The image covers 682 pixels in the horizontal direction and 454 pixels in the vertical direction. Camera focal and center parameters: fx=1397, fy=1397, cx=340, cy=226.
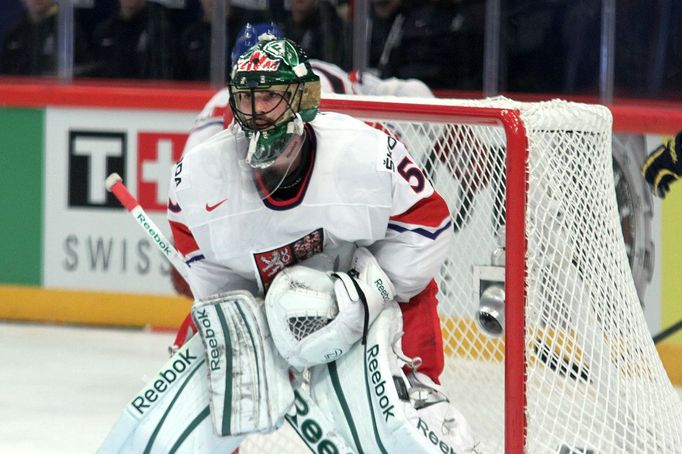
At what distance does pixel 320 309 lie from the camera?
7.63ft

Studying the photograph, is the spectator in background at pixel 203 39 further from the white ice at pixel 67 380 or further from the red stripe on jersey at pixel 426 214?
the red stripe on jersey at pixel 426 214

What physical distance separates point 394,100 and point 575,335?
58cm

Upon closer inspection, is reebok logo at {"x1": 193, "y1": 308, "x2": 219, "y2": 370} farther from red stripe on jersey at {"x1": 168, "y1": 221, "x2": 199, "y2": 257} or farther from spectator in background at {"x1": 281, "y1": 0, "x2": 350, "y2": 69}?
spectator in background at {"x1": 281, "y1": 0, "x2": 350, "y2": 69}

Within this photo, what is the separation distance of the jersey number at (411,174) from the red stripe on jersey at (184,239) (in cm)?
38

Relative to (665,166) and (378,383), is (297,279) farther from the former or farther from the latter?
(665,166)

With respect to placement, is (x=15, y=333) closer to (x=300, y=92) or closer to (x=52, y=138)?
(x=52, y=138)

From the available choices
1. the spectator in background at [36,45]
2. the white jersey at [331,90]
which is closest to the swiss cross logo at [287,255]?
the white jersey at [331,90]

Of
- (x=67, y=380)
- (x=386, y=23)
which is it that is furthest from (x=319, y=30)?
(x=67, y=380)

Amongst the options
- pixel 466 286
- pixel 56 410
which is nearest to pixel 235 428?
pixel 466 286

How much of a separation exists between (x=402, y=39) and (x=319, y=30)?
31cm

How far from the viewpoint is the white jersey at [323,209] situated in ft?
7.65

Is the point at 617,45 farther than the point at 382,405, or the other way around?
the point at 617,45

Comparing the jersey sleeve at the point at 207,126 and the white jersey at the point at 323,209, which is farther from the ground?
the jersey sleeve at the point at 207,126

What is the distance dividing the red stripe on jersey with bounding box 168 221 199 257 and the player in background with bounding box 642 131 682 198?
1.34 m
